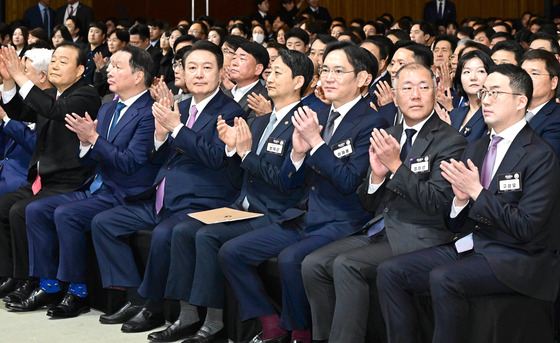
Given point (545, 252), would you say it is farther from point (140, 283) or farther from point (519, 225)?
point (140, 283)

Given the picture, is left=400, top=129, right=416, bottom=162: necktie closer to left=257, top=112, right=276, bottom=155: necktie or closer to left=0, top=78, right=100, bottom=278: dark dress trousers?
left=257, top=112, right=276, bottom=155: necktie

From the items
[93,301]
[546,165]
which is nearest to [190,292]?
[93,301]

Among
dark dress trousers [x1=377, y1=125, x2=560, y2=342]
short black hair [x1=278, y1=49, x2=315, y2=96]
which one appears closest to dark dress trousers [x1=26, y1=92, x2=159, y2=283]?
short black hair [x1=278, y1=49, x2=315, y2=96]

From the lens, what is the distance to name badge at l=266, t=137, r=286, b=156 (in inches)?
154

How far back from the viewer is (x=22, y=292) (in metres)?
4.66

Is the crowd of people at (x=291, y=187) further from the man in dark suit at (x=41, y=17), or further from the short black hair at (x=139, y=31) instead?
the man in dark suit at (x=41, y=17)

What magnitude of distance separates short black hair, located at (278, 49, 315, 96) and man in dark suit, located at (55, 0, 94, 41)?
21.9ft

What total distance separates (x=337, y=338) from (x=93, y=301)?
1.71 metres

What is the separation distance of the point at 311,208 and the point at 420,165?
23.3 inches

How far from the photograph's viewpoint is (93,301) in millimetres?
4555

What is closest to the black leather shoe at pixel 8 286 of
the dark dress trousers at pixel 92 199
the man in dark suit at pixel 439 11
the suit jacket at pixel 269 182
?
the dark dress trousers at pixel 92 199

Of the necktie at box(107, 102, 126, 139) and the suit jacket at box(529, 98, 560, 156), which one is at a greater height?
the necktie at box(107, 102, 126, 139)

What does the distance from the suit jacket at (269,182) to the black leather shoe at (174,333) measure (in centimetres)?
56

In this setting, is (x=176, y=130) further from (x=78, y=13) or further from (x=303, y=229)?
(x=78, y=13)
